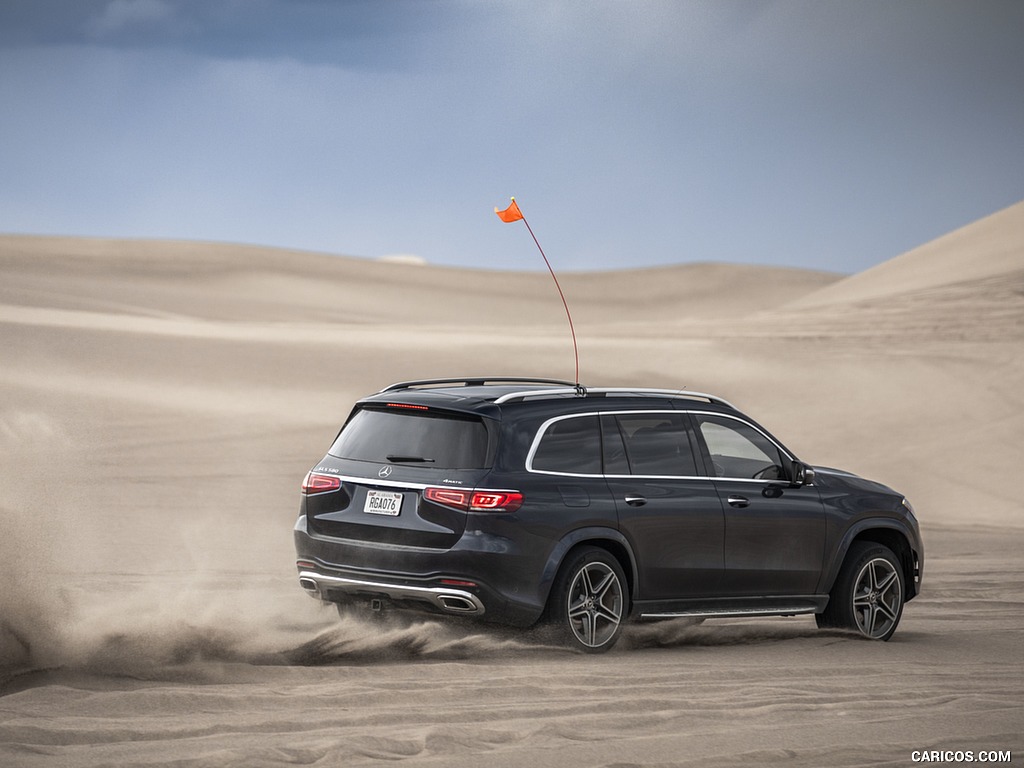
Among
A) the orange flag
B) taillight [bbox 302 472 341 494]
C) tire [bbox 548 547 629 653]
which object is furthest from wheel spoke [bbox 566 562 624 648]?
the orange flag

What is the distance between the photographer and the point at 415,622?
939 cm

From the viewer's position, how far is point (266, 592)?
1111 cm

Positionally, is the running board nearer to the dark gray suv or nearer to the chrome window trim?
the dark gray suv

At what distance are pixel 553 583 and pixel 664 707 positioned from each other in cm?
159

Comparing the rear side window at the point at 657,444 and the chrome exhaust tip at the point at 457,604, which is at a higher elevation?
the rear side window at the point at 657,444

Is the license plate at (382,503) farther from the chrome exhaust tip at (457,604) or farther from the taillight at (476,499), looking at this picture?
the chrome exhaust tip at (457,604)

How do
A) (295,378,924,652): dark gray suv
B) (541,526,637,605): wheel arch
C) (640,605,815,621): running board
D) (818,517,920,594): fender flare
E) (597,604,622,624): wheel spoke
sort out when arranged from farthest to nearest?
(818,517,920,594): fender flare
(640,605,815,621): running board
(597,604,622,624): wheel spoke
(541,526,637,605): wheel arch
(295,378,924,652): dark gray suv

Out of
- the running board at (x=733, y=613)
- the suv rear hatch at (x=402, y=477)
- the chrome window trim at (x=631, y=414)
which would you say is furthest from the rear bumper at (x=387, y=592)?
the running board at (x=733, y=613)

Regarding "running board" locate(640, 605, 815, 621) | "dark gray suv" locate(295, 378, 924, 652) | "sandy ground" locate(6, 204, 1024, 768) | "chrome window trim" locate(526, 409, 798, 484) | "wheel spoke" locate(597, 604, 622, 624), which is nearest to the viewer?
"sandy ground" locate(6, 204, 1024, 768)

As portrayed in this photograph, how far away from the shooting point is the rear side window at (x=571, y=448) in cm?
892

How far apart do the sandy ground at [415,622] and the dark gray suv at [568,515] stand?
364 mm

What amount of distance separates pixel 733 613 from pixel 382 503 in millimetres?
2523

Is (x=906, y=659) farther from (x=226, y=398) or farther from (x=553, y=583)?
(x=226, y=398)

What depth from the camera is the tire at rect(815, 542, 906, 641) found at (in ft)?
34.2
